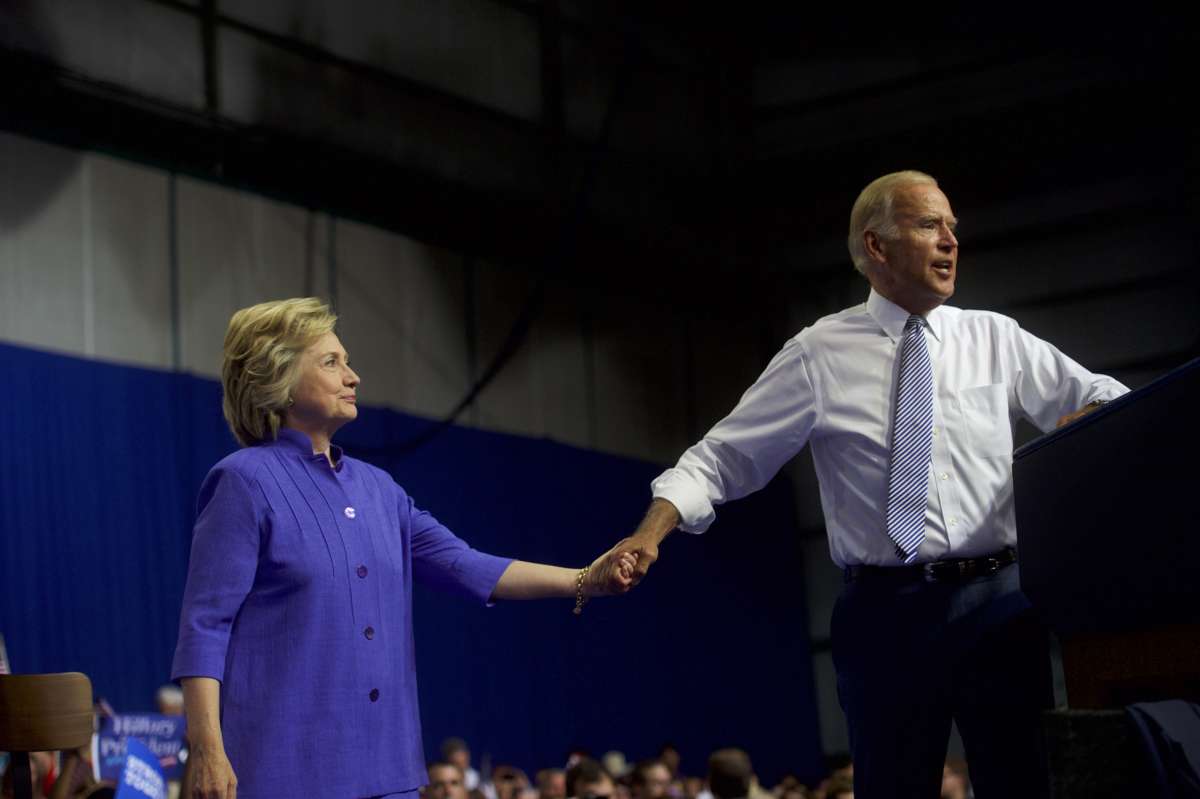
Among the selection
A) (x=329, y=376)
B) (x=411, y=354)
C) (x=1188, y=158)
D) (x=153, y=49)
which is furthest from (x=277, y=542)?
(x=1188, y=158)

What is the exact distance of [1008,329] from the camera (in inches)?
109

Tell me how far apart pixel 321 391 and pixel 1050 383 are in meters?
1.23

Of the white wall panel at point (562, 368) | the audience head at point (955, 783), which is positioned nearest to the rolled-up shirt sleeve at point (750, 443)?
the audience head at point (955, 783)

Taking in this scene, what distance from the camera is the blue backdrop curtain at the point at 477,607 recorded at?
8547 mm

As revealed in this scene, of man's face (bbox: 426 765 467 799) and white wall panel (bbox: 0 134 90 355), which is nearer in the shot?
man's face (bbox: 426 765 467 799)

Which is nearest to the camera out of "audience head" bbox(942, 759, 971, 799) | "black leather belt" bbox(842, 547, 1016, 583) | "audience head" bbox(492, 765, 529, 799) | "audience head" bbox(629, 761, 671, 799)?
"black leather belt" bbox(842, 547, 1016, 583)

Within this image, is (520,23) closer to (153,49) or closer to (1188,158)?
(153,49)

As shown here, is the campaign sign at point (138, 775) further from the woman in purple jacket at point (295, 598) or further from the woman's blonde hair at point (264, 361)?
the woman's blonde hair at point (264, 361)

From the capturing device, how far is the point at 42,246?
9.05m

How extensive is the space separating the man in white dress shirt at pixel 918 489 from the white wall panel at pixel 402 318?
8289 millimetres

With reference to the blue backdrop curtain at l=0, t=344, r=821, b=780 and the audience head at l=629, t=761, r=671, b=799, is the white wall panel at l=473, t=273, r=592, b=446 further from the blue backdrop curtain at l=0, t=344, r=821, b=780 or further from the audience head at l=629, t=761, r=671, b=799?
the audience head at l=629, t=761, r=671, b=799

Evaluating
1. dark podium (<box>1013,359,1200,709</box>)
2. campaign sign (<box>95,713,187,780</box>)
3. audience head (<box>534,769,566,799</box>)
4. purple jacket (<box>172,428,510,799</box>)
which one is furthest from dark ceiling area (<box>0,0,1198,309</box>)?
dark podium (<box>1013,359,1200,709</box>)

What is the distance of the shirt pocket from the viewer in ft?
8.72

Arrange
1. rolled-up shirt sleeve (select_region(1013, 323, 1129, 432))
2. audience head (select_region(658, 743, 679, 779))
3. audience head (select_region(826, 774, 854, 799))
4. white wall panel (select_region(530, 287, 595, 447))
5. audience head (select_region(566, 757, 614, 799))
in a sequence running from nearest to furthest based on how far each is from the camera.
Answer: rolled-up shirt sleeve (select_region(1013, 323, 1129, 432)), audience head (select_region(566, 757, 614, 799)), audience head (select_region(826, 774, 854, 799)), audience head (select_region(658, 743, 679, 779)), white wall panel (select_region(530, 287, 595, 447))
